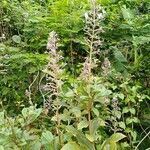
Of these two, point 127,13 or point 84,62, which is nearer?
point 84,62

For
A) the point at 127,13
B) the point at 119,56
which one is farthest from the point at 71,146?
the point at 127,13

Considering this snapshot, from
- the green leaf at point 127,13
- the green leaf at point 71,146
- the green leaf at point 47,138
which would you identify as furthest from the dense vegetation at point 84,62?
the green leaf at point 71,146

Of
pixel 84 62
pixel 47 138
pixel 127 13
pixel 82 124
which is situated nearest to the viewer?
pixel 82 124

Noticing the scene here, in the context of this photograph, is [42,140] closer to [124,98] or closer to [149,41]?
[124,98]

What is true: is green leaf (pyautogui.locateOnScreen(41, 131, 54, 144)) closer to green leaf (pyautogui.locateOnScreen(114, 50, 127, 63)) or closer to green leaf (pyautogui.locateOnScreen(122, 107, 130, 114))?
green leaf (pyautogui.locateOnScreen(122, 107, 130, 114))

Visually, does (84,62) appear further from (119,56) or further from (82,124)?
(82,124)

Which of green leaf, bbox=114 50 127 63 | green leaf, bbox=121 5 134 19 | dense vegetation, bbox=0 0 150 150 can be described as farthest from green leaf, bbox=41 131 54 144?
green leaf, bbox=121 5 134 19

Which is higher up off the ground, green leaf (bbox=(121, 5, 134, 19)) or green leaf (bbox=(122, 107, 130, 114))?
green leaf (bbox=(121, 5, 134, 19))

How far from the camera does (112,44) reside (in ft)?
11.2

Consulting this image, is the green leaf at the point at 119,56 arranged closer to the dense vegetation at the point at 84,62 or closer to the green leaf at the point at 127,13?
the dense vegetation at the point at 84,62

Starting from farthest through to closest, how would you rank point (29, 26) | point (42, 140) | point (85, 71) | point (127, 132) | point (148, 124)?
point (29, 26) → point (148, 124) → point (127, 132) → point (42, 140) → point (85, 71)

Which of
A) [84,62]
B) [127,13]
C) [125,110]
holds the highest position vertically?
[127,13]

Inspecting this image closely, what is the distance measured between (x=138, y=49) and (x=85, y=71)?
3.81 ft

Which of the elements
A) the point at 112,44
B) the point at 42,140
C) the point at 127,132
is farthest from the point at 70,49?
the point at 42,140
